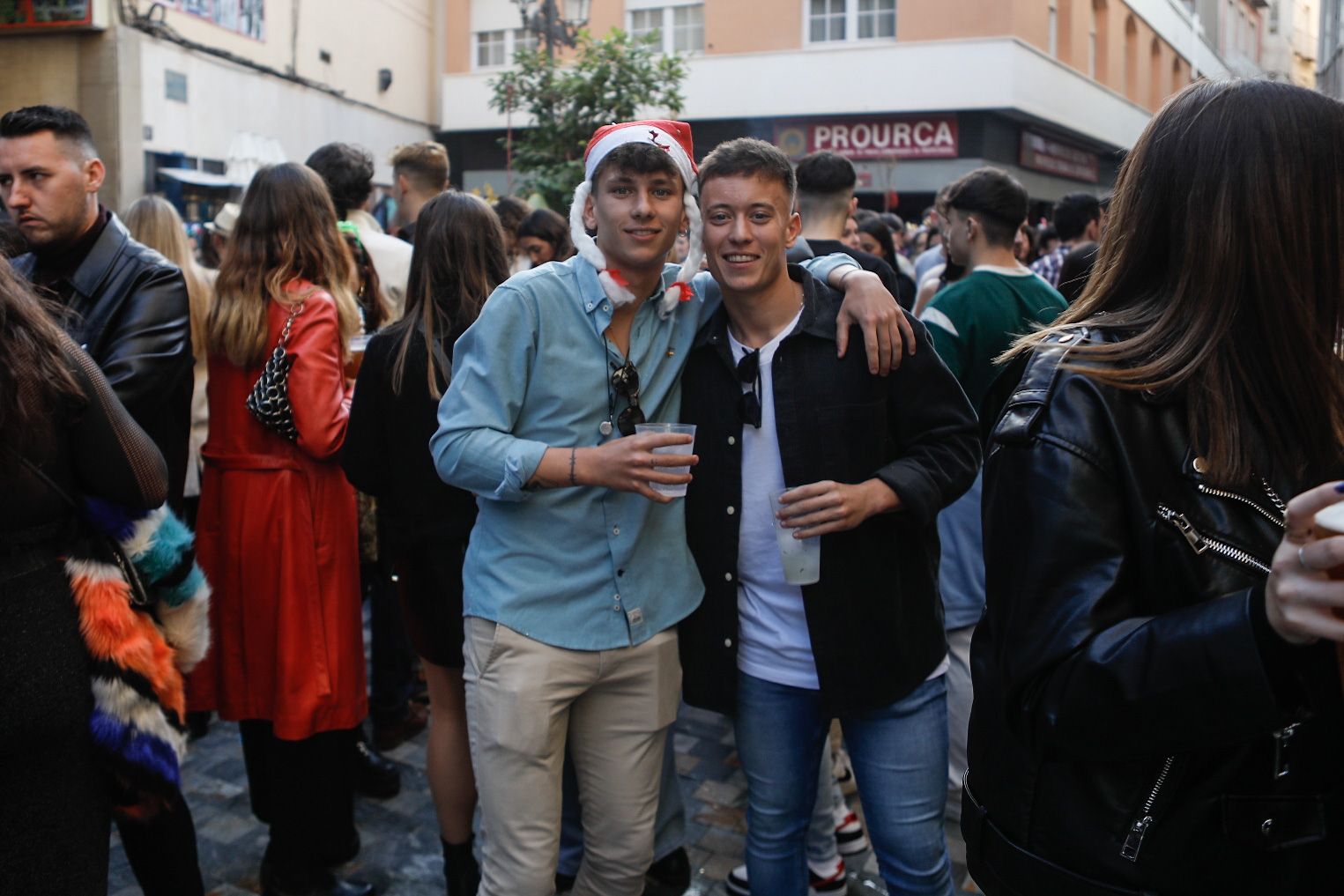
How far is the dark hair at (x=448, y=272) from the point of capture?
3.37m

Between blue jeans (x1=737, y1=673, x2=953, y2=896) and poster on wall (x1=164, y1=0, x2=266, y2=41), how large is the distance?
16.0m

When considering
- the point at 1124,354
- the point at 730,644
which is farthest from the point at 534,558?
the point at 1124,354

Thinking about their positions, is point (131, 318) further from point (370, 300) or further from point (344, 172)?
point (344, 172)

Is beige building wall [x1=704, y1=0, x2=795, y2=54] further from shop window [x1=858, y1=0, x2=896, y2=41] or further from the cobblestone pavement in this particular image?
the cobblestone pavement

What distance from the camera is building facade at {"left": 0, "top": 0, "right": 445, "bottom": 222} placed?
14820mm

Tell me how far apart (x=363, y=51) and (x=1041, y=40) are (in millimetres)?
12816

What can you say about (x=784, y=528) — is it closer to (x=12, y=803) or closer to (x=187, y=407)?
(x=12, y=803)

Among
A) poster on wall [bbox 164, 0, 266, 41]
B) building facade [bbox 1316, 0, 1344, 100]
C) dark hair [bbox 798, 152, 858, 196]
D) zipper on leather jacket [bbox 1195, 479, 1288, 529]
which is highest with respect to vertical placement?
building facade [bbox 1316, 0, 1344, 100]

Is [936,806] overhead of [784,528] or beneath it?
beneath

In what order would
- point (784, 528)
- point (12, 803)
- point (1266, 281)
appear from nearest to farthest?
point (1266, 281), point (12, 803), point (784, 528)

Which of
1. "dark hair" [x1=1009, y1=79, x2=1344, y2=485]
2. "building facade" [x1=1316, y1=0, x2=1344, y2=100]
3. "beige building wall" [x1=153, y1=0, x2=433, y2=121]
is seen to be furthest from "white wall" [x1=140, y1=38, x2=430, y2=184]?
"dark hair" [x1=1009, y1=79, x2=1344, y2=485]

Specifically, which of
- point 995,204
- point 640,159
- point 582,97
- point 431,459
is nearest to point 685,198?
point 640,159

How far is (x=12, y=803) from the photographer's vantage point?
6.89ft

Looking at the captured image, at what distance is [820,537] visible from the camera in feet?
8.55
